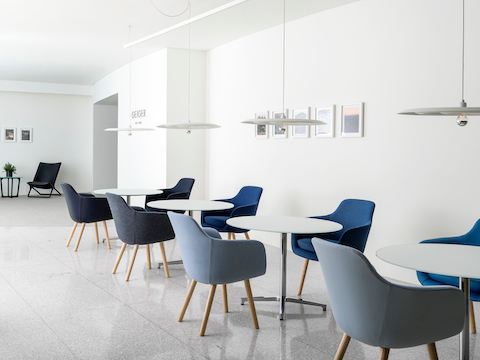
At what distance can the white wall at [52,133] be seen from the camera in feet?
48.4

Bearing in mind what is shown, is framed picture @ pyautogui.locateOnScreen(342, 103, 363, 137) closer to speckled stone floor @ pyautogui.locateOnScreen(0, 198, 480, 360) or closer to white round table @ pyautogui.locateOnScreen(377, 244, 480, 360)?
speckled stone floor @ pyautogui.locateOnScreen(0, 198, 480, 360)

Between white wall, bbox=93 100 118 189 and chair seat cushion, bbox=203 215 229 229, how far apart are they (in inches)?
361

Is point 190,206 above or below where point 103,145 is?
below

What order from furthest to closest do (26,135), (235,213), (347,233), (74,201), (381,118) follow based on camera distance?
1. (26,135)
2. (74,201)
3. (235,213)
4. (381,118)
5. (347,233)

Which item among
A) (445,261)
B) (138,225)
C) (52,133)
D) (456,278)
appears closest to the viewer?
(445,261)

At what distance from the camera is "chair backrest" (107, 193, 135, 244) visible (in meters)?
5.38

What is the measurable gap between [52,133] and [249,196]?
979 centimetres

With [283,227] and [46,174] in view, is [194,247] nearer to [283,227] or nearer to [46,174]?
[283,227]

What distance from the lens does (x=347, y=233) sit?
462cm

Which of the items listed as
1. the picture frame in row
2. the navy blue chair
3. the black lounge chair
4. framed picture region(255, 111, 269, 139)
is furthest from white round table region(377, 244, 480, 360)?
the black lounge chair

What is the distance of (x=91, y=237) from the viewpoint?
8.05 m

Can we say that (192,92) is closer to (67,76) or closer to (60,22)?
(60,22)

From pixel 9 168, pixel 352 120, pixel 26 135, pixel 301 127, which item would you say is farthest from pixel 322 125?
pixel 26 135

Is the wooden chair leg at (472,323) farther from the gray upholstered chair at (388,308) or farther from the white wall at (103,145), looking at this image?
the white wall at (103,145)
